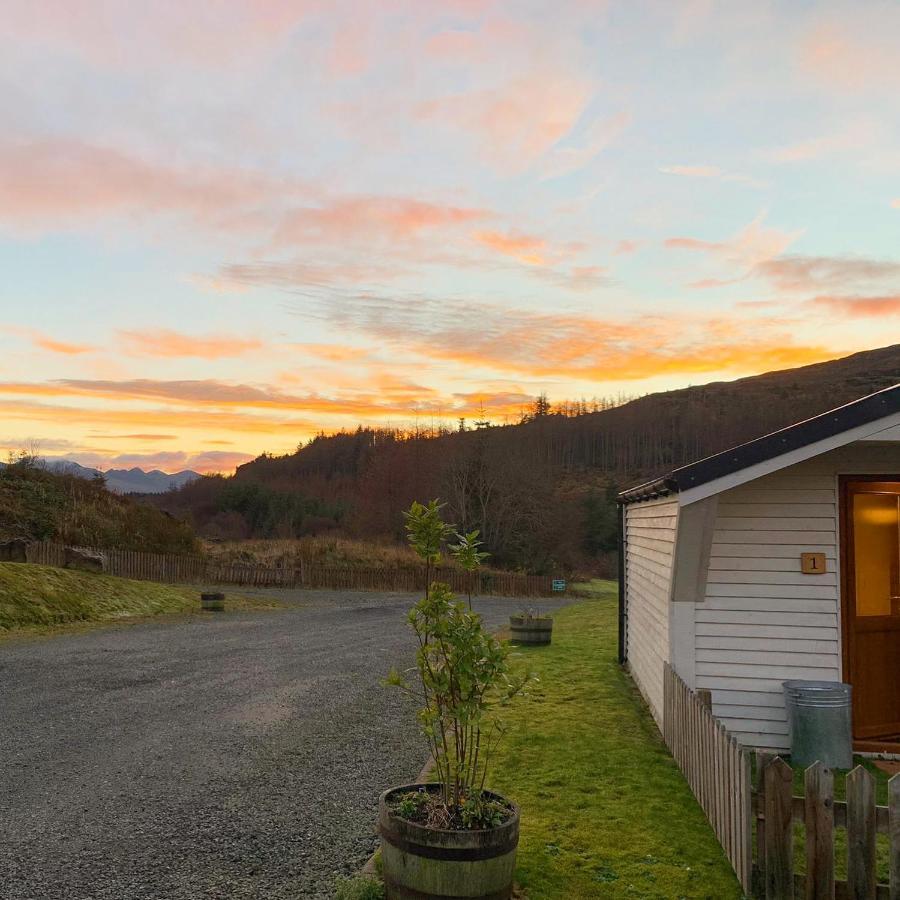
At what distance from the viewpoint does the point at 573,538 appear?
56906 mm

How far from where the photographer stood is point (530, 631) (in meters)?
16.5

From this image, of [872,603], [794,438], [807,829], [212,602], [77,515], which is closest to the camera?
[807,829]

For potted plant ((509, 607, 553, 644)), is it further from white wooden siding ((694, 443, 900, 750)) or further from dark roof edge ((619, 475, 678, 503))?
white wooden siding ((694, 443, 900, 750))

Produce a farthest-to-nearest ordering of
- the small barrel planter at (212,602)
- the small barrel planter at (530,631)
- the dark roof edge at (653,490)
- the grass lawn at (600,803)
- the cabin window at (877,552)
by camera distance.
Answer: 1. the small barrel planter at (212,602)
2. the small barrel planter at (530,631)
3. the cabin window at (877,552)
4. the dark roof edge at (653,490)
5. the grass lawn at (600,803)

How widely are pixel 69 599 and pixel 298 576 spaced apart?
47.3ft

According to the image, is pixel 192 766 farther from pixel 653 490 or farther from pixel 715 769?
pixel 653 490

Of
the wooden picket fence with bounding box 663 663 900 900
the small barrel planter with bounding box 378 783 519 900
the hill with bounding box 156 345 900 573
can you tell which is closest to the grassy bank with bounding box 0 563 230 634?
the small barrel planter with bounding box 378 783 519 900

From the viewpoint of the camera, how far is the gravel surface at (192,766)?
5227 mm

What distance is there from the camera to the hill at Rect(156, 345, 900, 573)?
52.7m

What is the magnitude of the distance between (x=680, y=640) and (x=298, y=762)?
4.07 meters

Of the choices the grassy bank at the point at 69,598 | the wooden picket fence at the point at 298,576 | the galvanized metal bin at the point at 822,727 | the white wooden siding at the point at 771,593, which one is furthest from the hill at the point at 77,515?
the galvanized metal bin at the point at 822,727

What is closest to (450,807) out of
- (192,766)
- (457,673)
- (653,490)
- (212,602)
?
(457,673)

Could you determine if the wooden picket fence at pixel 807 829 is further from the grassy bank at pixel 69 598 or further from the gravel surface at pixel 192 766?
the grassy bank at pixel 69 598

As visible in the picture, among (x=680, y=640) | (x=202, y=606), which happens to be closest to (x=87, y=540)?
(x=202, y=606)
